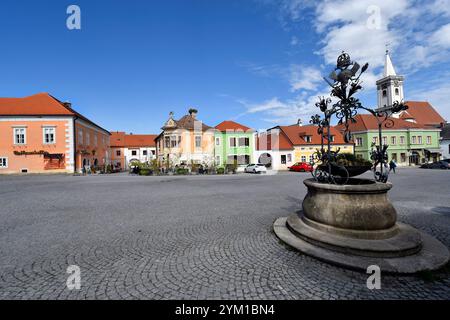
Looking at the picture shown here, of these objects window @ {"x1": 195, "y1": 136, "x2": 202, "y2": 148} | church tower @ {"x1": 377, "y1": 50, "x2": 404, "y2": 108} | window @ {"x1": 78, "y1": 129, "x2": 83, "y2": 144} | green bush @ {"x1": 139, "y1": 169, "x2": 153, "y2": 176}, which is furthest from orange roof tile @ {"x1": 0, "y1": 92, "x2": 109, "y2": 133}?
church tower @ {"x1": 377, "y1": 50, "x2": 404, "y2": 108}

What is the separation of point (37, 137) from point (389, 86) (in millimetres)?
73123

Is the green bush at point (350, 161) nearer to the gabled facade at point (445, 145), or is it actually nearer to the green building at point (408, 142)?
the green building at point (408, 142)

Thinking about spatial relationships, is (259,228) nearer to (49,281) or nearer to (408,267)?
(408,267)

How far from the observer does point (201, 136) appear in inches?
1336

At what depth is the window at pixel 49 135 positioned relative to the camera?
90.1 ft

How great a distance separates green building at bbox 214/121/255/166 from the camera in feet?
114

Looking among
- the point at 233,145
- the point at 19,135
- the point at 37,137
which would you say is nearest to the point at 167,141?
the point at 233,145

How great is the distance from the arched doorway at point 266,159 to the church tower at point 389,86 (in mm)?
38438

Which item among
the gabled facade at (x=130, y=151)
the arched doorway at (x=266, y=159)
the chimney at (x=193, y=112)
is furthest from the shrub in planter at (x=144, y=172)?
the gabled facade at (x=130, y=151)

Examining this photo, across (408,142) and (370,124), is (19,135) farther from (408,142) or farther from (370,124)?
(408,142)

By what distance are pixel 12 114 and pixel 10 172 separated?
7296 millimetres

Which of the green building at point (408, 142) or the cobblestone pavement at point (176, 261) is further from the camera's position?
the green building at point (408, 142)

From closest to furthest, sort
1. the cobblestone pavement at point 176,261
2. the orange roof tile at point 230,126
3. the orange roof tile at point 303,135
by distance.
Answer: the cobblestone pavement at point 176,261
the orange roof tile at point 230,126
the orange roof tile at point 303,135

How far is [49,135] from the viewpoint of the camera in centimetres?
2764
